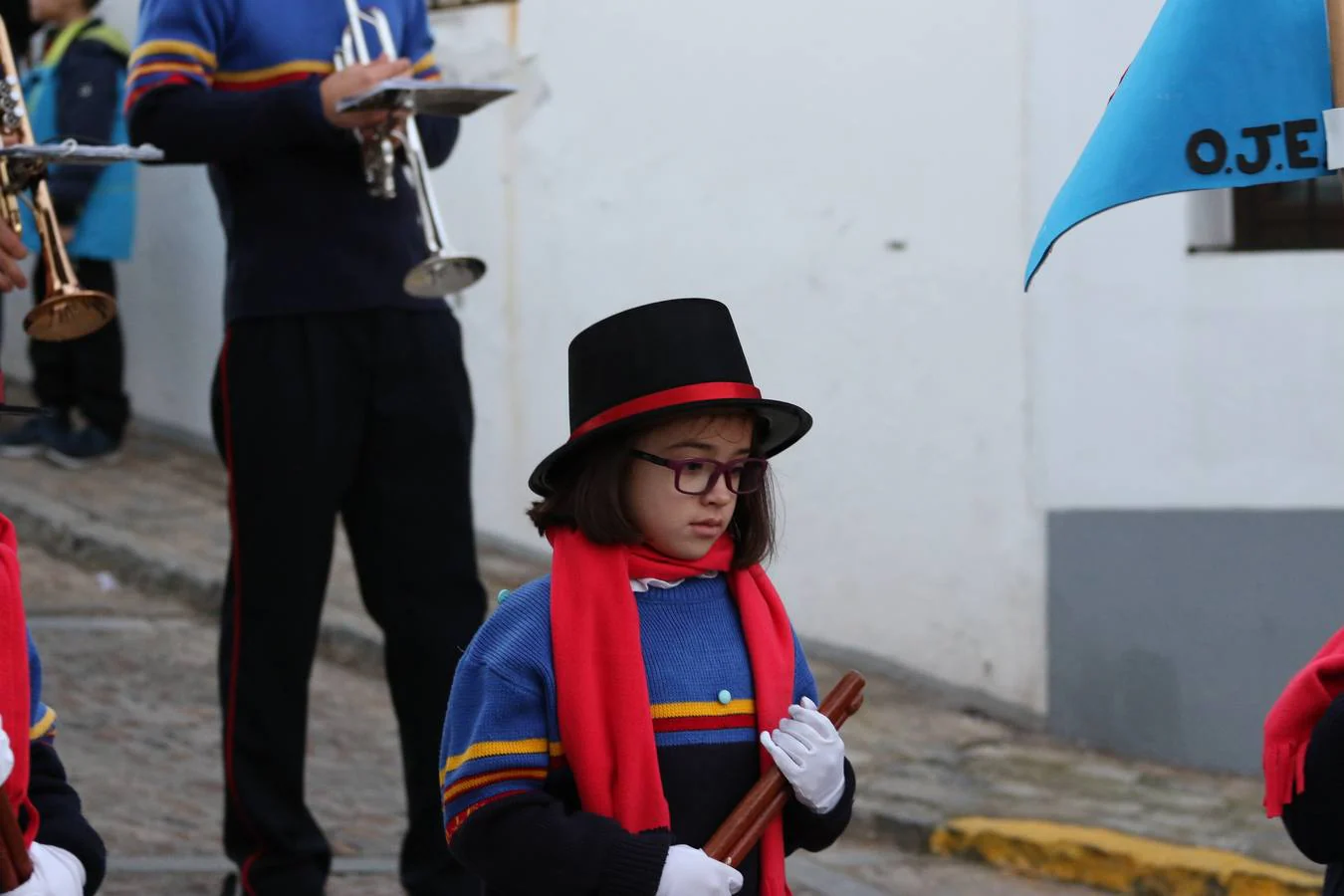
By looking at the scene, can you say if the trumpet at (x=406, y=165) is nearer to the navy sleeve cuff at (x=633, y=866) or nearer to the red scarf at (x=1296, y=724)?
the navy sleeve cuff at (x=633, y=866)

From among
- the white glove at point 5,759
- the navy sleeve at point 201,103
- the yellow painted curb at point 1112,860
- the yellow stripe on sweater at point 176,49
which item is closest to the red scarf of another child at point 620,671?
the white glove at point 5,759

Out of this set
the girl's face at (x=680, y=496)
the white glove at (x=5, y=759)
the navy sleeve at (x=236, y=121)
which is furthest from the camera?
the navy sleeve at (x=236, y=121)

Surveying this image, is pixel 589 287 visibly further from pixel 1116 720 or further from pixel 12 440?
pixel 12 440

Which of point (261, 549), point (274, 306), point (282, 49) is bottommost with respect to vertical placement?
point (261, 549)

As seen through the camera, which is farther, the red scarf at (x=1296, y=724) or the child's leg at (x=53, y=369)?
the child's leg at (x=53, y=369)

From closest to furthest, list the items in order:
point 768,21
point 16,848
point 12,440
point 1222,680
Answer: point 16,848, point 1222,680, point 768,21, point 12,440

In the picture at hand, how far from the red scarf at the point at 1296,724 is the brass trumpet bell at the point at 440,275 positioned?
2.01 meters

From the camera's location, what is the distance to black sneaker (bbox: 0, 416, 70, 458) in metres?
9.53

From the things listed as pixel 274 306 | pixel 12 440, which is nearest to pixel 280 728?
pixel 274 306

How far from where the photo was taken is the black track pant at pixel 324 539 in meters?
4.36

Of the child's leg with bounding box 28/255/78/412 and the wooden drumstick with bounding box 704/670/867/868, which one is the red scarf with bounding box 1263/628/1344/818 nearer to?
the wooden drumstick with bounding box 704/670/867/868

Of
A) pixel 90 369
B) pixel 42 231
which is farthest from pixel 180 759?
pixel 90 369

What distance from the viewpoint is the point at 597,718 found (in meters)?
2.82

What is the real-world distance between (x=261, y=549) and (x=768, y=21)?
335 centimetres
